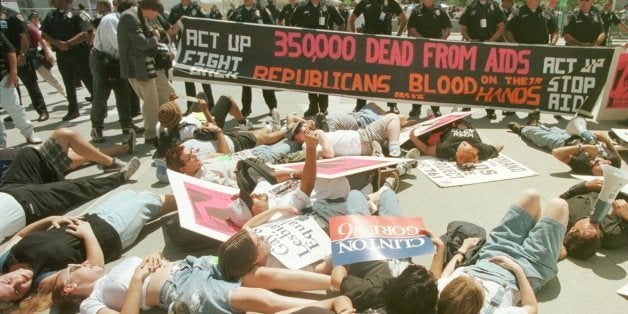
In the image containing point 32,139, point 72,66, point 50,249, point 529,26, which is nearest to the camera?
point 50,249

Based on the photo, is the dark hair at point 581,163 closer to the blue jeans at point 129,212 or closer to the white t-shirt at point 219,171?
the white t-shirt at point 219,171

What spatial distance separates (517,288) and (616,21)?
8.16m

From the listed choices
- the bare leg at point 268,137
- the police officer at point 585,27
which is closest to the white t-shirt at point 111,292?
the bare leg at point 268,137

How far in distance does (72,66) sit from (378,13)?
5.26 metres

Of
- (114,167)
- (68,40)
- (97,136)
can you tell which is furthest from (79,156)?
(68,40)

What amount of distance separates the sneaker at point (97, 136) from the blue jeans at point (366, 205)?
14.3 feet

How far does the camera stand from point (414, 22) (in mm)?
7473

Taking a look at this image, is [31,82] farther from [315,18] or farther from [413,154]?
[413,154]

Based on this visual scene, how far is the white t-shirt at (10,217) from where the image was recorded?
365cm

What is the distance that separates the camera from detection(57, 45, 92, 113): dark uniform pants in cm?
774

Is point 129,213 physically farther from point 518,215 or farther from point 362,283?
point 518,215

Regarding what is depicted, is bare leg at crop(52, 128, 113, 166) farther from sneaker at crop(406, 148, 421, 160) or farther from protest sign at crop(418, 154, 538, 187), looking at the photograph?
protest sign at crop(418, 154, 538, 187)

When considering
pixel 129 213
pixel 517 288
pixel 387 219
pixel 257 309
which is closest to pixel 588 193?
pixel 517 288

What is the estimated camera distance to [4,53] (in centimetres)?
615
